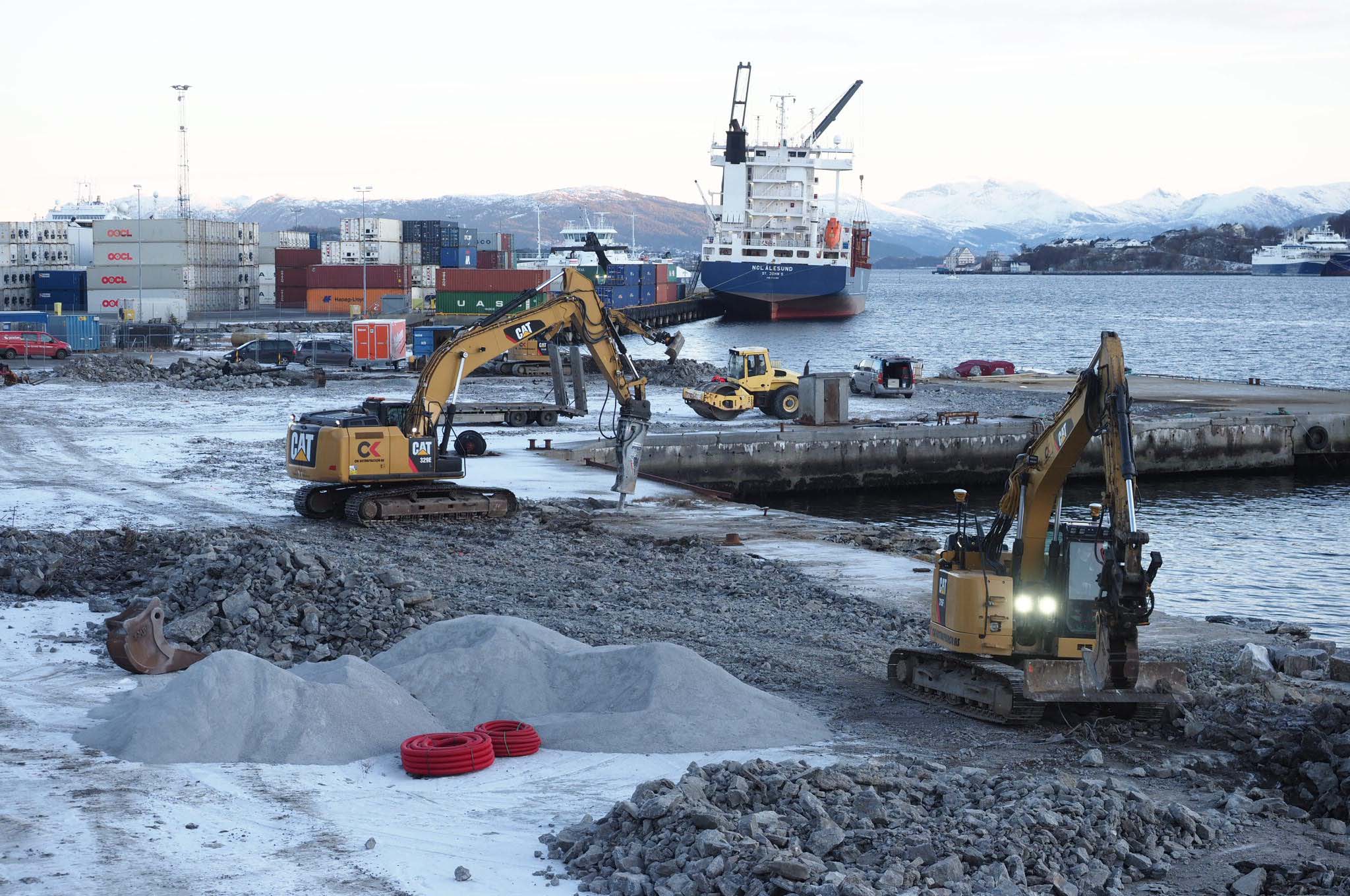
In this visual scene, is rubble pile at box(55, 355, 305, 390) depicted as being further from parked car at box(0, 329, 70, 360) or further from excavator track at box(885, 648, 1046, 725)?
excavator track at box(885, 648, 1046, 725)

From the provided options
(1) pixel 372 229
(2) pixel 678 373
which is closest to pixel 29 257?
(1) pixel 372 229

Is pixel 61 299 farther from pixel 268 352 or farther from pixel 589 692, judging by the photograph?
pixel 589 692

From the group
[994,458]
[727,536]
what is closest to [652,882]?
[727,536]

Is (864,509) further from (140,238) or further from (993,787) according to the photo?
(140,238)

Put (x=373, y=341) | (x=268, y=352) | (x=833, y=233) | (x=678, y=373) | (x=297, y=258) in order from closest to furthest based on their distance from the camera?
(x=678, y=373), (x=373, y=341), (x=268, y=352), (x=297, y=258), (x=833, y=233)

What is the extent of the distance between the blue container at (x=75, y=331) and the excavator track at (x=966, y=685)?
56.4 metres

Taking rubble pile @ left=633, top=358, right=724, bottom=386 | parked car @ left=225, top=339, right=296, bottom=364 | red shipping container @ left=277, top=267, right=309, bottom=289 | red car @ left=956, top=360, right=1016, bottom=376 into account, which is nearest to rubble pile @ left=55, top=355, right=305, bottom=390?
parked car @ left=225, top=339, right=296, bottom=364

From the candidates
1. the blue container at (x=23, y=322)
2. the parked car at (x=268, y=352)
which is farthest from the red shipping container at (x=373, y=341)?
the blue container at (x=23, y=322)

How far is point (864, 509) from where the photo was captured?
118 feet

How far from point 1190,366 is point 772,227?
155ft

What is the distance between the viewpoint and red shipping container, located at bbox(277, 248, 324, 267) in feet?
378

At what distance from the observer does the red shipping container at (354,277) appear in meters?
104

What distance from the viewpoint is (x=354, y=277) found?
104562 mm

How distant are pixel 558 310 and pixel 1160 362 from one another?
225 ft
